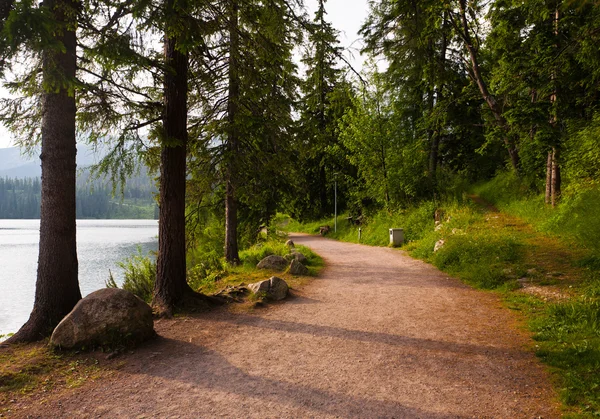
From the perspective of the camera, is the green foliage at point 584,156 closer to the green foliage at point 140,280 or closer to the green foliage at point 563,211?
the green foliage at point 563,211

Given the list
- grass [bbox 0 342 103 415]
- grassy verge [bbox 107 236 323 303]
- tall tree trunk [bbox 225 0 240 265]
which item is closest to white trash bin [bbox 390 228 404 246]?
grassy verge [bbox 107 236 323 303]

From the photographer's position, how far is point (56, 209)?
5980 millimetres

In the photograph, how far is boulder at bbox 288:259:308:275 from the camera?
10.3 metres

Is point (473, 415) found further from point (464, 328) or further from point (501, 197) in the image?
point (501, 197)

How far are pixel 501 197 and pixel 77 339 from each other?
18.0m

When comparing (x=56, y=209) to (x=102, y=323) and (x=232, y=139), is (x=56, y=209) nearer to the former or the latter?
(x=102, y=323)

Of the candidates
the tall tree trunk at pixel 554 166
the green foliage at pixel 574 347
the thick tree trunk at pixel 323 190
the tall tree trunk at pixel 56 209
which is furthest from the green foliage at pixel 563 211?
the thick tree trunk at pixel 323 190

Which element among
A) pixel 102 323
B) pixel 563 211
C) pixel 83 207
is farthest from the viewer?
pixel 83 207

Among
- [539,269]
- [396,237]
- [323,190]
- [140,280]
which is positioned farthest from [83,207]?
[539,269]

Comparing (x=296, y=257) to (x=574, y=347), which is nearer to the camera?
(x=574, y=347)

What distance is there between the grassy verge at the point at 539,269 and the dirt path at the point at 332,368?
312 millimetres

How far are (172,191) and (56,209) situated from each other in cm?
188

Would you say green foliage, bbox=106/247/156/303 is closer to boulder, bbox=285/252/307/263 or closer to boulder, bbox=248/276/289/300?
boulder, bbox=285/252/307/263

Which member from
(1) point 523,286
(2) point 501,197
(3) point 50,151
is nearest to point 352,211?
(2) point 501,197
